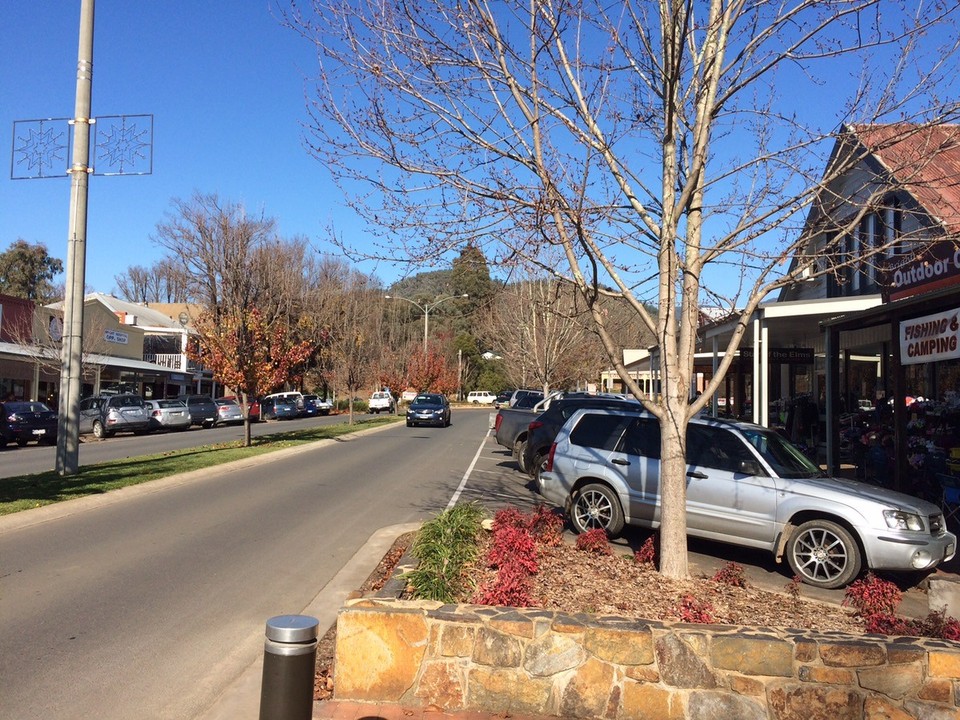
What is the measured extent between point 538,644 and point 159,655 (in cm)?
284

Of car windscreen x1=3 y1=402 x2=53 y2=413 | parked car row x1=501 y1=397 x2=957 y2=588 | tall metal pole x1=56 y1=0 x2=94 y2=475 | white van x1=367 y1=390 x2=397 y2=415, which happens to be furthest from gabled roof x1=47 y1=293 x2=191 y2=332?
parked car row x1=501 y1=397 x2=957 y2=588

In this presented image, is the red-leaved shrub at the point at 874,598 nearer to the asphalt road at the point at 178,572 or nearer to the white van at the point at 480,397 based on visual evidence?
the asphalt road at the point at 178,572

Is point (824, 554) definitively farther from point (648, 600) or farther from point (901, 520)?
point (648, 600)

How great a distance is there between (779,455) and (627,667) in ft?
16.4

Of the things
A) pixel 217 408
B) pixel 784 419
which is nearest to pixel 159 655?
pixel 784 419

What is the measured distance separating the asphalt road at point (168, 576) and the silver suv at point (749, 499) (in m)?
2.96

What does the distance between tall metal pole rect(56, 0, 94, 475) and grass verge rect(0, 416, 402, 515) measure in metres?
0.81

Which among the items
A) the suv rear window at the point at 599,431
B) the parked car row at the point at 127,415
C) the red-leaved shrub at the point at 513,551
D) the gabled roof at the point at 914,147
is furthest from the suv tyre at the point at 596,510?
the parked car row at the point at 127,415

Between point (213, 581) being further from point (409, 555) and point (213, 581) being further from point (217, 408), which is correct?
point (217, 408)

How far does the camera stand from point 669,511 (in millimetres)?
6699

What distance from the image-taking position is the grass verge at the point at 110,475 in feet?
41.1

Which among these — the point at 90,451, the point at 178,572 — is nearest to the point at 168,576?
the point at 178,572

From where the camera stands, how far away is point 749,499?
28.5 feet

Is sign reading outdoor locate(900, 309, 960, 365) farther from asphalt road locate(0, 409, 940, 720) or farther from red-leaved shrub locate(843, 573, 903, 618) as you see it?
red-leaved shrub locate(843, 573, 903, 618)
